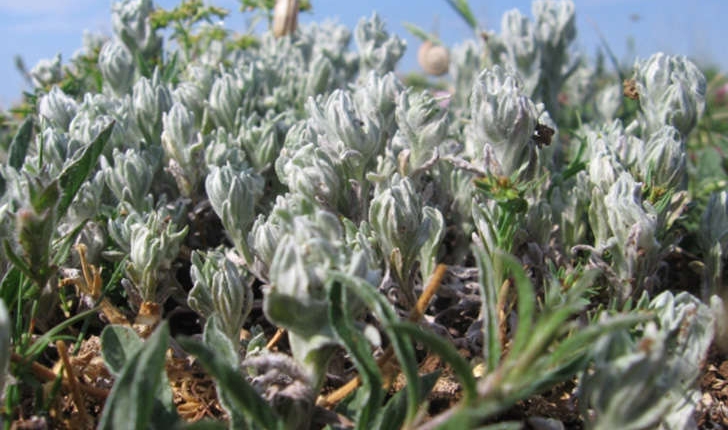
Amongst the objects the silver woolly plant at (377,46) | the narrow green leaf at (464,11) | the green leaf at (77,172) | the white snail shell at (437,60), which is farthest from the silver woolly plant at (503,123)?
the white snail shell at (437,60)

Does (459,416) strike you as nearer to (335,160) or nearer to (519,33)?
(335,160)

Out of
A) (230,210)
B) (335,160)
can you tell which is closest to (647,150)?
(335,160)

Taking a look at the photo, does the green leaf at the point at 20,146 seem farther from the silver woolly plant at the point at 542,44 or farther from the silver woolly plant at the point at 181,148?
the silver woolly plant at the point at 542,44

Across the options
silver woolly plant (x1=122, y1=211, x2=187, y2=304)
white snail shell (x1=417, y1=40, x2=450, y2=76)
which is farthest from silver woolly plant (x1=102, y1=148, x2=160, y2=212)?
white snail shell (x1=417, y1=40, x2=450, y2=76)

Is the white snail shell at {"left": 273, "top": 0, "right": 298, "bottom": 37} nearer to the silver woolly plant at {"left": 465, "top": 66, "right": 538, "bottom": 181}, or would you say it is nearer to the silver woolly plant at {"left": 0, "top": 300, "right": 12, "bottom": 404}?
the silver woolly plant at {"left": 465, "top": 66, "right": 538, "bottom": 181}

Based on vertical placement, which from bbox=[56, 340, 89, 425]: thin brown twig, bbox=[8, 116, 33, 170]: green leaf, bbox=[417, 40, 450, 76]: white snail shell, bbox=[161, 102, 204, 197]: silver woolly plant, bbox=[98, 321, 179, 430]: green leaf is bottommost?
bbox=[98, 321, 179, 430]: green leaf
